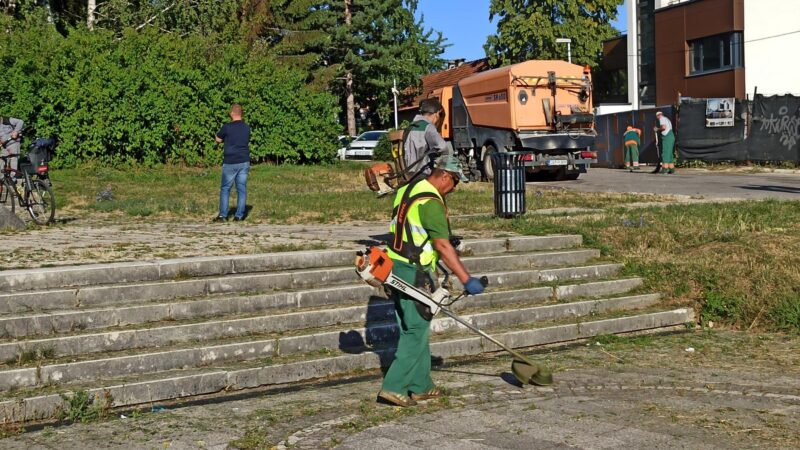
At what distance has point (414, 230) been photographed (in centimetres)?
715

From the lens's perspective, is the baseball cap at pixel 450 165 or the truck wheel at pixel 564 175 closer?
the baseball cap at pixel 450 165

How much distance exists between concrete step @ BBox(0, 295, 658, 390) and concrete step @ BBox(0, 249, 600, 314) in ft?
2.30

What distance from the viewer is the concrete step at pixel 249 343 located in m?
7.62

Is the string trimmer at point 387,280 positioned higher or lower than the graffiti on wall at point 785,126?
lower

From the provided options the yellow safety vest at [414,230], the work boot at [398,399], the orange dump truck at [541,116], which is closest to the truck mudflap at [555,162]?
the orange dump truck at [541,116]

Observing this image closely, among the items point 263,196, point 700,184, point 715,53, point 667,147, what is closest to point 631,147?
point 667,147

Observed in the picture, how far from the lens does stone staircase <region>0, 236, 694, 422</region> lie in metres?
7.70

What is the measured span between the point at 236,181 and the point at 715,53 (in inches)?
1228

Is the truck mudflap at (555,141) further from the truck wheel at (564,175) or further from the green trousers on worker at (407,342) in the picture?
the green trousers on worker at (407,342)

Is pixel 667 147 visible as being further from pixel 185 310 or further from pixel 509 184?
pixel 185 310

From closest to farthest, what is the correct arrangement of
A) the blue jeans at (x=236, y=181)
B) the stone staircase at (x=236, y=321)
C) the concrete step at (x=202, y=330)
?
the stone staircase at (x=236, y=321) < the concrete step at (x=202, y=330) < the blue jeans at (x=236, y=181)

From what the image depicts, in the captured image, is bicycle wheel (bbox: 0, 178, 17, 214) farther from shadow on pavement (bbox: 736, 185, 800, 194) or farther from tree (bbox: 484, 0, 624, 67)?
tree (bbox: 484, 0, 624, 67)

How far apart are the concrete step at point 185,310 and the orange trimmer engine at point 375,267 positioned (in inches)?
98.0

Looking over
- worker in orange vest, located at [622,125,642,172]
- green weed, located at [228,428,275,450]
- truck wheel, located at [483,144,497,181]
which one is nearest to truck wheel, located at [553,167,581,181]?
truck wheel, located at [483,144,497,181]
